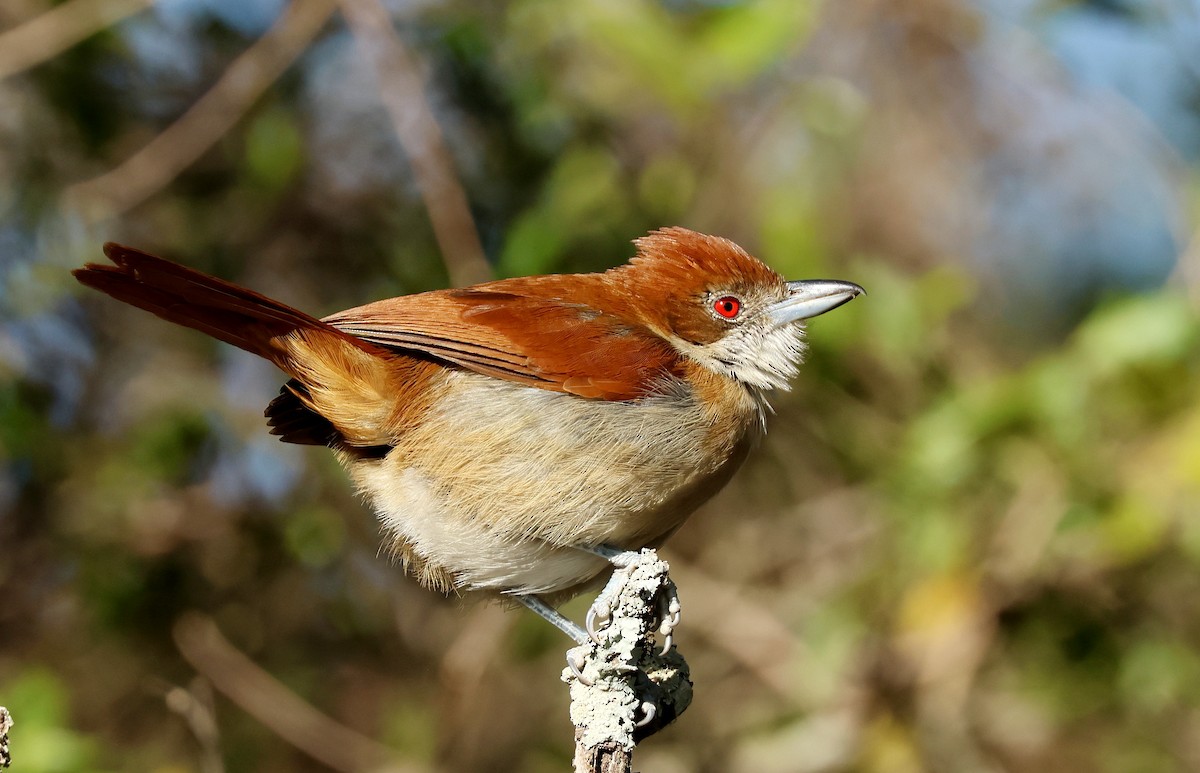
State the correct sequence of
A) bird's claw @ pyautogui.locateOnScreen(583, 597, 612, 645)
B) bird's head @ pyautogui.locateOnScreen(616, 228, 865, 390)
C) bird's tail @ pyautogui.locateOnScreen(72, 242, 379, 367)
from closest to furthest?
bird's claw @ pyautogui.locateOnScreen(583, 597, 612, 645), bird's tail @ pyautogui.locateOnScreen(72, 242, 379, 367), bird's head @ pyautogui.locateOnScreen(616, 228, 865, 390)

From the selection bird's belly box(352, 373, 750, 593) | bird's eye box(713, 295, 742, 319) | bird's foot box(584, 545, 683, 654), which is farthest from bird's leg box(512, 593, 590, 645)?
bird's eye box(713, 295, 742, 319)

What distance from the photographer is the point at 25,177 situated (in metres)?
5.63

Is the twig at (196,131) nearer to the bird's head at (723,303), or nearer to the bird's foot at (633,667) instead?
the bird's head at (723,303)

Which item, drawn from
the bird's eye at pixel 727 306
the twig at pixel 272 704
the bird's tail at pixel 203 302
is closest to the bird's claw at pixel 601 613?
the bird's tail at pixel 203 302

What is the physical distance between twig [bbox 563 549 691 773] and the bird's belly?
419mm

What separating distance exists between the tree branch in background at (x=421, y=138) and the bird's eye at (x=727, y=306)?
143cm

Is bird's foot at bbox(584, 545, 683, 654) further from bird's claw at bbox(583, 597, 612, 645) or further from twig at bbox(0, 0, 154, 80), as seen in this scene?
twig at bbox(0, 0, 154, 80)

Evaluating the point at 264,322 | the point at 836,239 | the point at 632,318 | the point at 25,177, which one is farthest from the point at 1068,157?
the point at 25,177

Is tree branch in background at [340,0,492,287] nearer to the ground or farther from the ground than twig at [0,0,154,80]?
nearer to the ground

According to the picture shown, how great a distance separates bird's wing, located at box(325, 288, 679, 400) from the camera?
3.43 m

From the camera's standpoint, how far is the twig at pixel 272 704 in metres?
5.79

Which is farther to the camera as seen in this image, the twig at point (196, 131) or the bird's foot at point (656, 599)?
the twig at point (196, 131)

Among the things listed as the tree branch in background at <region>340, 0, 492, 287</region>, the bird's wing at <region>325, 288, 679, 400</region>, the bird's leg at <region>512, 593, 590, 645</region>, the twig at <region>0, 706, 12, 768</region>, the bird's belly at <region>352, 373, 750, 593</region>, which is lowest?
the twig at <region>0, 706, 12, 768</region>

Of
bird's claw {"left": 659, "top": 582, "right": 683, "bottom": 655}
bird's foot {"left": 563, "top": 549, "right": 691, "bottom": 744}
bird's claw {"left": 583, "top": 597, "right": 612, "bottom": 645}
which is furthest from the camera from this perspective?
bird's claw {"left": 659, "top": 582, "right": 683, "bottom": 655}
